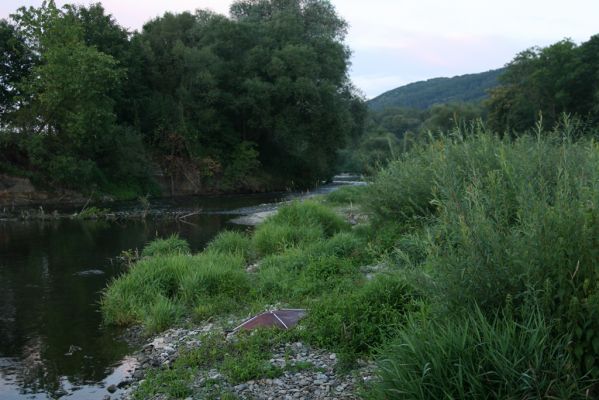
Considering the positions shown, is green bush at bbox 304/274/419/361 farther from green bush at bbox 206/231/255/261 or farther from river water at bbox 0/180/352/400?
green bush at bbox 206/231/255/261

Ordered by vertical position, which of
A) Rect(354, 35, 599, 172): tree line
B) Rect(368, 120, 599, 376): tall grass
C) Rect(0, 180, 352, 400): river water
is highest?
Rect(354, 35, 599, 172): tree line

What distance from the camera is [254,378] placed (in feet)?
22.1

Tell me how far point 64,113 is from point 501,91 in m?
47.6

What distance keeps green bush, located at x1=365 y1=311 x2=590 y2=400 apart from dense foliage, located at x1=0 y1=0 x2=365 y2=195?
112 ft

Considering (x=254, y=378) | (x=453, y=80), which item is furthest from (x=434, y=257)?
(x=453, y=80)

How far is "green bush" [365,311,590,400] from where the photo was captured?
165 inches

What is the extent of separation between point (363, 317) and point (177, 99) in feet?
142

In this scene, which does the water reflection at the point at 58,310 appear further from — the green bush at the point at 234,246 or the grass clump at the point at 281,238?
the grass clump at the point at 281,238

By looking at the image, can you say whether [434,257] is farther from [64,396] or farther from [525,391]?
[64,396]

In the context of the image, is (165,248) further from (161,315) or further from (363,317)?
(363,317)

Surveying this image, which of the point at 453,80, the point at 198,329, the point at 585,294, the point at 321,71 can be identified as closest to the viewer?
the point at 585,294

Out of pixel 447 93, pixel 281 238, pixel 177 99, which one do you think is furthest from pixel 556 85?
pixel 447 93

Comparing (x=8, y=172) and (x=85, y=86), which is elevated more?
(x=85, y=86)

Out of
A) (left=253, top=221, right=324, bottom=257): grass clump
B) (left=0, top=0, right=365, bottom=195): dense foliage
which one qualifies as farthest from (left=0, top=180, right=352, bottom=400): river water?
(left=0, top=0, right=365, bottom=195): dense foliage
